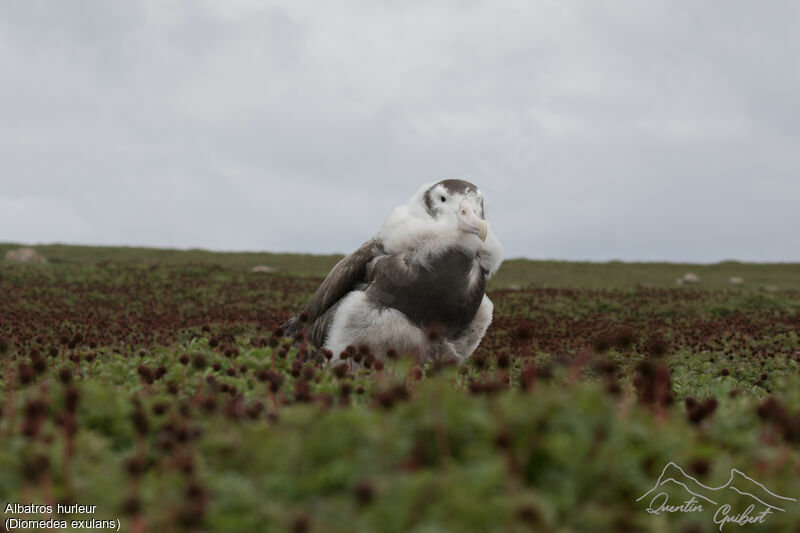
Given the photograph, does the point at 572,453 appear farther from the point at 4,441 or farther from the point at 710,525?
the point at 4,441

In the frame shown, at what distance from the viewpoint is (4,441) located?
3807 millimetres

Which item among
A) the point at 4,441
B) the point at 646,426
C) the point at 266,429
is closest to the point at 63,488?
the point at 4,441

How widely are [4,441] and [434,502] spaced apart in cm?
241

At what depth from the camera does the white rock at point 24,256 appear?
118 feet

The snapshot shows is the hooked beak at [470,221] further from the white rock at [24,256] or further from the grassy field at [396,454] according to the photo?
the white rock at [24,256]

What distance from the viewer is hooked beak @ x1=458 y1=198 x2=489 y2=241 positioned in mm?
7322

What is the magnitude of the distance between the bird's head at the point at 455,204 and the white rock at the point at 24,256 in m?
33.0

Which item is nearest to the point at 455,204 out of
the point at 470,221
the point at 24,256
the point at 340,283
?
the point at 470,221
